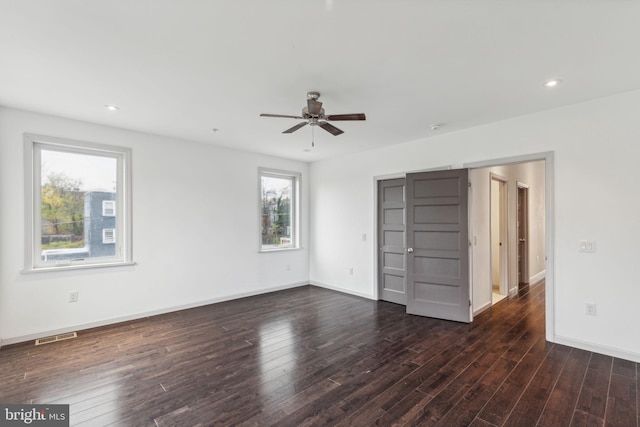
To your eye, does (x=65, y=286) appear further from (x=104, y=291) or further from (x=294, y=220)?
(x=294, y=220)

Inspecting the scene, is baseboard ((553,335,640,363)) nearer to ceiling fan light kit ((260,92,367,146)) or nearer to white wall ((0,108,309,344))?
ceiling fan light kit ((260,92,367,146))

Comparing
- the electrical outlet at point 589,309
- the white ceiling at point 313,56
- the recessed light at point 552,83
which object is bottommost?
the electrical outlet at point 589,309

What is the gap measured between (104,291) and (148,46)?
3.35 meters

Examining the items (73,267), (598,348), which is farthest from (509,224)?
(73,267)

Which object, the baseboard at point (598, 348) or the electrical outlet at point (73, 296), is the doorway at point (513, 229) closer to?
the baseboard at point (598, 348)

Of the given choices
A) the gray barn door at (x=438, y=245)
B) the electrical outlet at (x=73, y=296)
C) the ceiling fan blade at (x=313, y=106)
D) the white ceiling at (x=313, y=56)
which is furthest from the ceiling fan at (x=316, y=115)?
the electrical outlet at (x=73, y=296)

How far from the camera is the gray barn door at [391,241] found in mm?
4936

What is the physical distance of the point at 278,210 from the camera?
610 cm

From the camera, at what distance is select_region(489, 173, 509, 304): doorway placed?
5.32m

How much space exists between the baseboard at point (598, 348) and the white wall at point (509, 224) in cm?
107

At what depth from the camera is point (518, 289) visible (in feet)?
18.9

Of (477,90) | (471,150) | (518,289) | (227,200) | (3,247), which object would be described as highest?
(477,90)

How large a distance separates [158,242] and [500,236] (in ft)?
19.6

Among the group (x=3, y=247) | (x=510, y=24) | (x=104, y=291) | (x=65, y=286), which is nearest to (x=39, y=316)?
(x=65, y=286)
